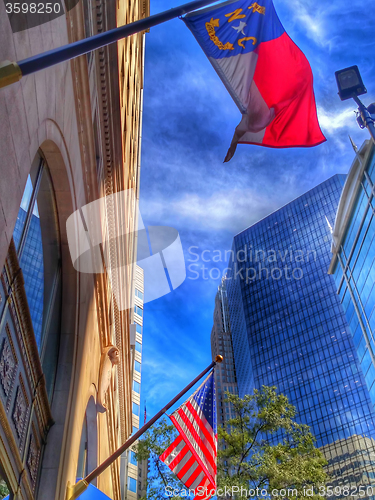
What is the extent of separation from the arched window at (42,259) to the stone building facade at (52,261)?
0.08ft

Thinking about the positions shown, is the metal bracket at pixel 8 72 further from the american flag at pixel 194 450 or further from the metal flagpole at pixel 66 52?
the american flag at pixel 194 450

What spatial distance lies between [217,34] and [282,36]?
2.23m

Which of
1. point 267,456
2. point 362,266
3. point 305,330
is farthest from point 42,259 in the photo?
point 305,330

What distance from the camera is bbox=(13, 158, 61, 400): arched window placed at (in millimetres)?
8141

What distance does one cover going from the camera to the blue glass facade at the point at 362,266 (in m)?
37.1

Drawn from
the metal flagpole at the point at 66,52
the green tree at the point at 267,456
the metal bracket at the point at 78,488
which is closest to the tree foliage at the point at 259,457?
the green tree at the point at 267,456

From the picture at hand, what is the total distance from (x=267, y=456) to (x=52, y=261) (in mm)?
12806

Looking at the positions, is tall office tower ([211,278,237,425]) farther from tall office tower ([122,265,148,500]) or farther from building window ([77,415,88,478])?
building window ([77,415,88,478])

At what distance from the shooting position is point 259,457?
714 inches

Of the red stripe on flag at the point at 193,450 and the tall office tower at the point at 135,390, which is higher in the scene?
the tall office tower at the point at 135,390

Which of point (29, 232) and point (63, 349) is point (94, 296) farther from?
point (29, 232)

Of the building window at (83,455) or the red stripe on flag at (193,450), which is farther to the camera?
the building window at (83,455)

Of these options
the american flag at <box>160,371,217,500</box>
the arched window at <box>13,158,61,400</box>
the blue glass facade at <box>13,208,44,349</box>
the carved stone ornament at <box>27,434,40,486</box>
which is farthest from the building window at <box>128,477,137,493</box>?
the blue glass facade at <box>13,208,44,349</box>

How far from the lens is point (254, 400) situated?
71.5 ft
